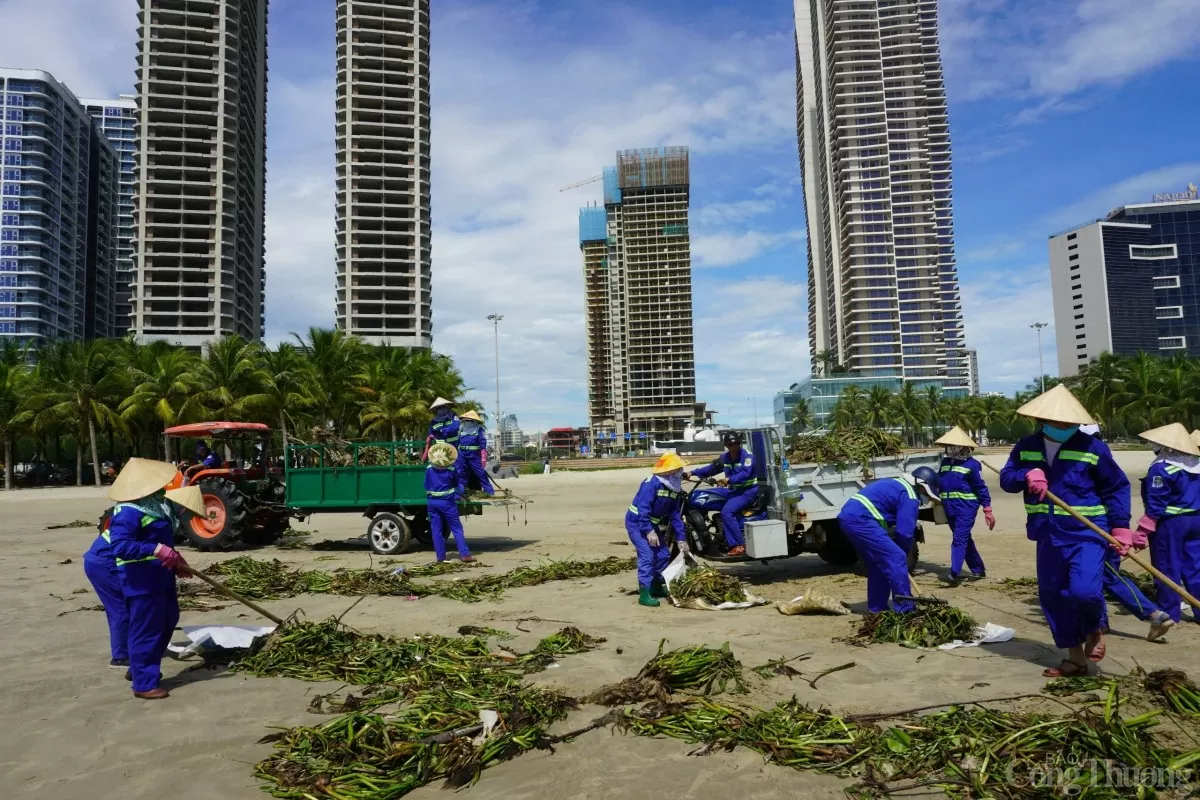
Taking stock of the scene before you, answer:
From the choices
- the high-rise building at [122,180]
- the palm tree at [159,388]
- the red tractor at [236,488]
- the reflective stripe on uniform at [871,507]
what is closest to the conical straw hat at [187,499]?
the reflective stripe on uniform at [871,507]

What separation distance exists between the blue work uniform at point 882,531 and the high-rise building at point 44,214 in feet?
385

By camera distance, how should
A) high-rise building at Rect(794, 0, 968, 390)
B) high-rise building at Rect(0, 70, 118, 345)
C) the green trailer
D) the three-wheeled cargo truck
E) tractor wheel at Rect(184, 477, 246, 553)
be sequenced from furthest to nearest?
1. high-rise building at Rect(794, 0, 968, 390)
2. high-rise building at Rect(0, 70, 118, 345)
3. tractor wheel at Rect(184, 477, 246, 553)
4. the green trailer
5. the three-wheeled cargo truck

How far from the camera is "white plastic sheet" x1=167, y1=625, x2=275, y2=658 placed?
20.5ft

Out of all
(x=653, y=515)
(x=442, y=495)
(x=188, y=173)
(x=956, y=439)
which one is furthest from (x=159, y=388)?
(x=188, y=173)

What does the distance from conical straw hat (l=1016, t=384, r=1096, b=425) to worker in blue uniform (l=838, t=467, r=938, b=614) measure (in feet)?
5.31

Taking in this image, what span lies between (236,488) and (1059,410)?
12760mm

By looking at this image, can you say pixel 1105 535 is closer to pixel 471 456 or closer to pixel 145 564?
pixel 145 564

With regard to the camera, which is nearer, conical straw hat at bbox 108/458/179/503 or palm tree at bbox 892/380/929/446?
conical straw hat at bbox 108/458/179/503

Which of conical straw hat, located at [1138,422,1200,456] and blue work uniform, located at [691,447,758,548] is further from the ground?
conical straw hat, located at [1138,422,1200,456]

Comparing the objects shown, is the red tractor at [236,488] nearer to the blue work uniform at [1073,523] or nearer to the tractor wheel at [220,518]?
the tractor wheel at [220,518]

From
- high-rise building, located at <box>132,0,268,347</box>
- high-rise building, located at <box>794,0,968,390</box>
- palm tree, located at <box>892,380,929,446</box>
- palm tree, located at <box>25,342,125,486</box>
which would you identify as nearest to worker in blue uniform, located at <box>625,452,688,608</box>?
palm tree, located at <box>25,342,125,486</box>

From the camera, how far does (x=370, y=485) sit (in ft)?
41.1

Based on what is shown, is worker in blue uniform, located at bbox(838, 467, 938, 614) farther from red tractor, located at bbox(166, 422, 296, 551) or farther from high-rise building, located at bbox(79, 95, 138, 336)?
high-rise building, located at bbox(79, 95, 138, 336)

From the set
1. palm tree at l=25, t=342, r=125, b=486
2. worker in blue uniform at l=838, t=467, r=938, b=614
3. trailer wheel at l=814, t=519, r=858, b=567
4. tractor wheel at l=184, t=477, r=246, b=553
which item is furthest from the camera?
palm tree at l=25, t=342, r=125, b=486
